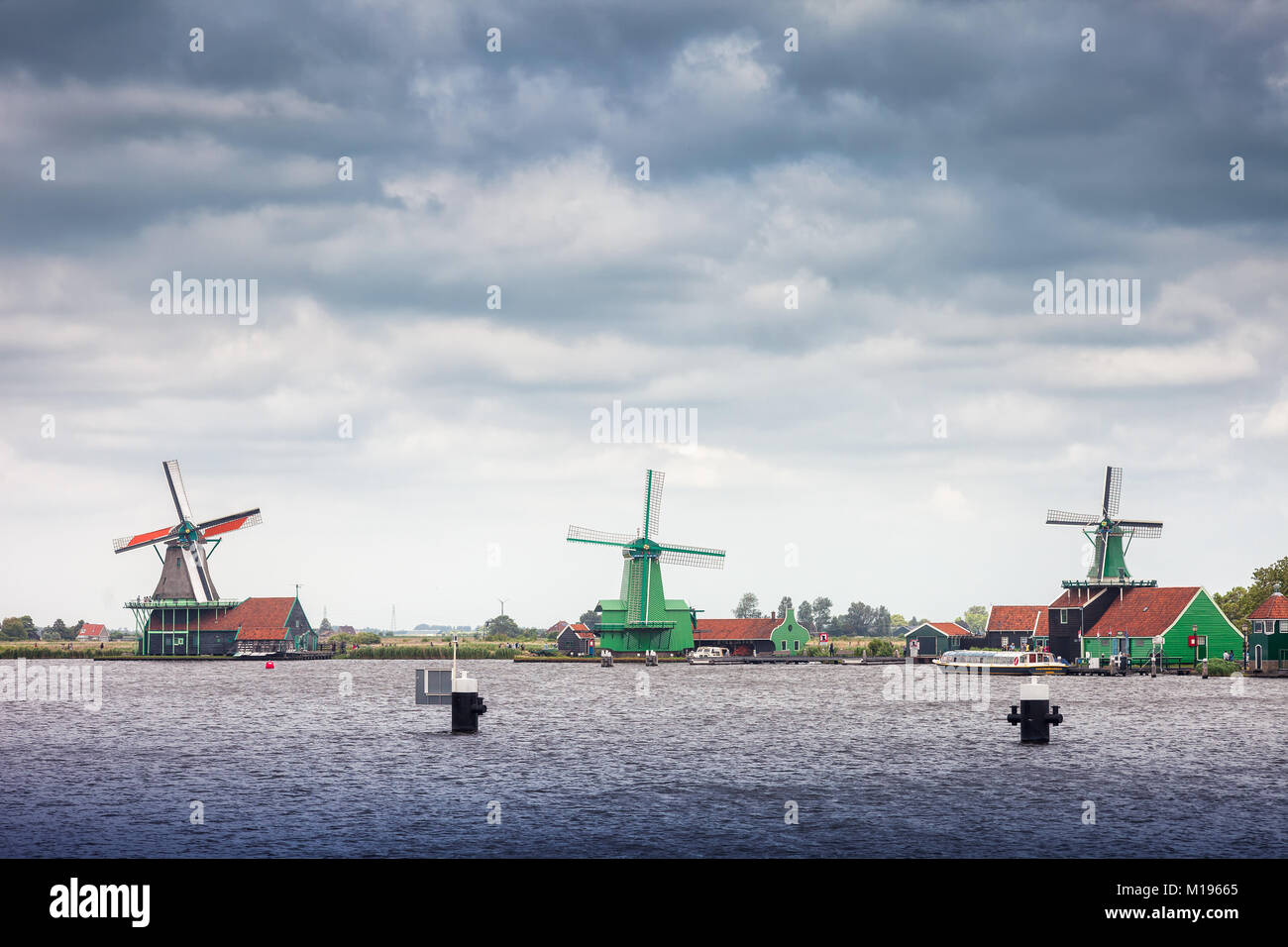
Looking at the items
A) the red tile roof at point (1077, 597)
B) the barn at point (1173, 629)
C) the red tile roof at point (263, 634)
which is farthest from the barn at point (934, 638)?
the red tile roof at point (263, 634)

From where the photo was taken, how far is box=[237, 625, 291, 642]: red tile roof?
152625 millimetres

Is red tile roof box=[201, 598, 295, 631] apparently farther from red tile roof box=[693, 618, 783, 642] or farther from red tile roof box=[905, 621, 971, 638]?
red tile roof box=[905, 621, 971, 638]

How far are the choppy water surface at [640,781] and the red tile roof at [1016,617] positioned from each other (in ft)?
237

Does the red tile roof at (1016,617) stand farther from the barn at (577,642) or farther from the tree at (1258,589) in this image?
the barn at (577,642)

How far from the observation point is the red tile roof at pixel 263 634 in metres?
153

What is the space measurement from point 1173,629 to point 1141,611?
163 inches

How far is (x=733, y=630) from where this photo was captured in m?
156

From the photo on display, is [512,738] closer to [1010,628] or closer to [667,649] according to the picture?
[667,649]

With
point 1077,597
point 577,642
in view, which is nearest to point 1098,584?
point 1077,597

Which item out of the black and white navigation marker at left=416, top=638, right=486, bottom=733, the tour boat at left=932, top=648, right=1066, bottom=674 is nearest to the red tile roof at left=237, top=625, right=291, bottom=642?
the tour boat at left=932, top=648, right=1066, bottom=674

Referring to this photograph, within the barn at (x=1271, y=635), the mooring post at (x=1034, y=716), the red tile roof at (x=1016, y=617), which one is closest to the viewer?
the mooring post at (x=1034, y=716)
